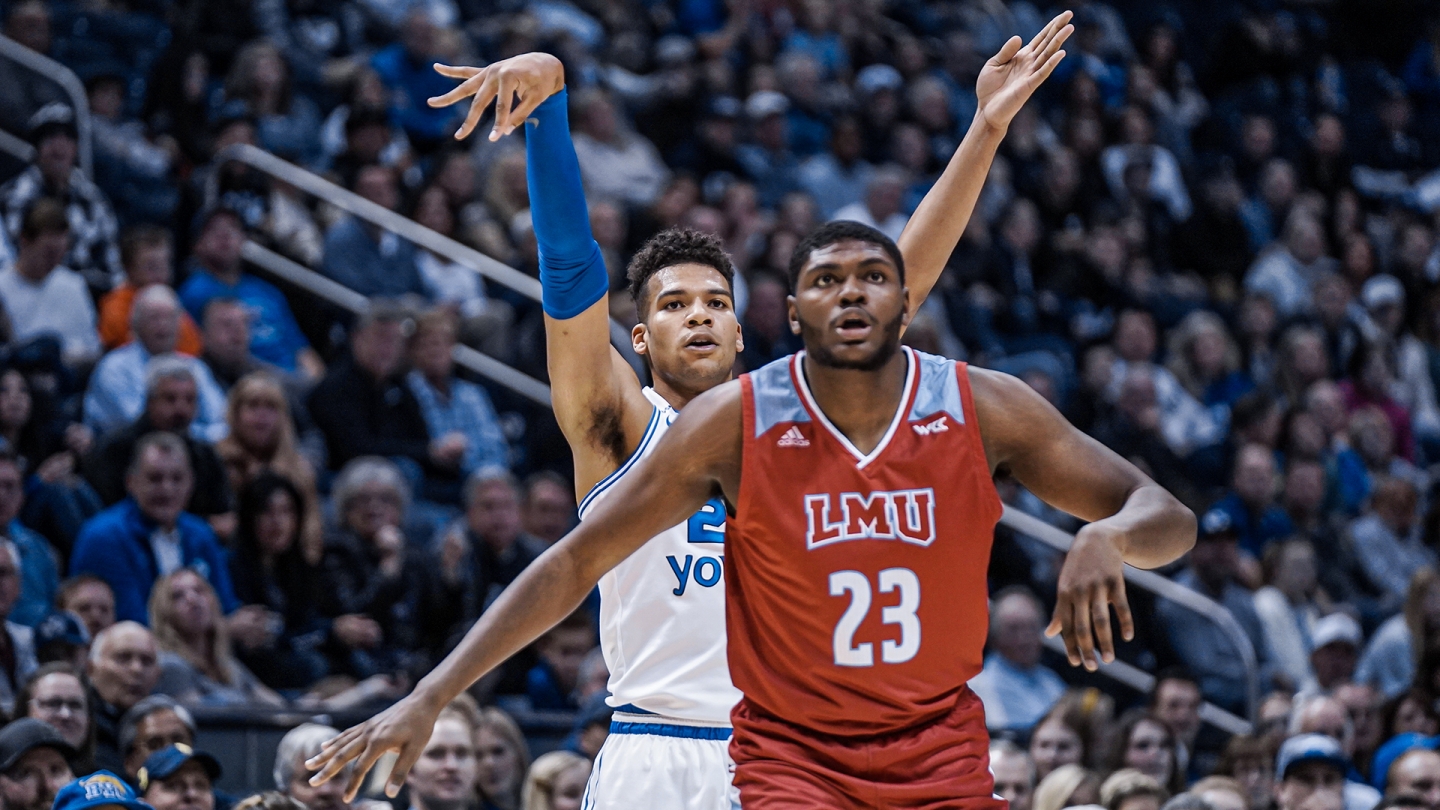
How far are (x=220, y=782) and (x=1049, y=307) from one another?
8.76m

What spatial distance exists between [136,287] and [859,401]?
7.65 metres

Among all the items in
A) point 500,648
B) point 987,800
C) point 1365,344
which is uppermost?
point 1365,344

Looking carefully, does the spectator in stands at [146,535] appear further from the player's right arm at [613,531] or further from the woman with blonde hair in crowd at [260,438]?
the player's right arm at [613,531]

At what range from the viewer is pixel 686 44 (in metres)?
→ 16.2

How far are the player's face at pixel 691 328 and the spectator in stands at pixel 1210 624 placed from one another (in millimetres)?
6863

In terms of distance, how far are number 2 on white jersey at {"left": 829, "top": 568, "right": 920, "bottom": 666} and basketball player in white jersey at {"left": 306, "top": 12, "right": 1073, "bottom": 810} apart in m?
0.82

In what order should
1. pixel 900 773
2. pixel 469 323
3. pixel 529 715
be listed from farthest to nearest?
pixel 469 323 < pixel 529 715 < pixel 900 773

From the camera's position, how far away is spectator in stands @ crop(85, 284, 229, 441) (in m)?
10.3

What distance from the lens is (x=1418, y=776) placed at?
863 centimetres

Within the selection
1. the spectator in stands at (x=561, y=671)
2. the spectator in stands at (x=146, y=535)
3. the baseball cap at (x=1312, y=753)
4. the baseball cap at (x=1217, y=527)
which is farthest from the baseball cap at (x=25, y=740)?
the baseball cap at (x=1217, y=527)

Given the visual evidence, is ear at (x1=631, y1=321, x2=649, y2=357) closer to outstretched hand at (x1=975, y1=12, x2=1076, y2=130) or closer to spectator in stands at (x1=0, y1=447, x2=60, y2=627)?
outstretched hand at (x1=975, y1=12, x2=1076, y2=130)

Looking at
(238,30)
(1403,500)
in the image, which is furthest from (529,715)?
(1403,500)

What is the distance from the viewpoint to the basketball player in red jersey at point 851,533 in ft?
13.6

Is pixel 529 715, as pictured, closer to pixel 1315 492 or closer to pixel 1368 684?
pixel 1368 684
